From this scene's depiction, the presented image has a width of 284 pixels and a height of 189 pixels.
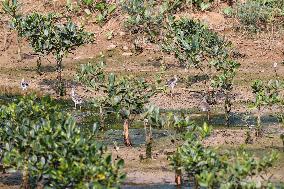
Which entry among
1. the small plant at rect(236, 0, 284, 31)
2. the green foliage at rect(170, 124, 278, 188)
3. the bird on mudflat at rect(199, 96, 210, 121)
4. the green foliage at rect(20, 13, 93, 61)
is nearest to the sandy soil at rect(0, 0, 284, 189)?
the bird on mudflat at rect(199, 96, 210, 121)

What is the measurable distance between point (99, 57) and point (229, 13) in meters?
16.9

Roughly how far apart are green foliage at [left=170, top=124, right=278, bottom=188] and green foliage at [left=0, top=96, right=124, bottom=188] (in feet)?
11.0

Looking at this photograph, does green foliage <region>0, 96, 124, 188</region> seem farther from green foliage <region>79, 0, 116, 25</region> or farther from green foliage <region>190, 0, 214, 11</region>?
green foliage <region>190, 0, 214, 11</region>

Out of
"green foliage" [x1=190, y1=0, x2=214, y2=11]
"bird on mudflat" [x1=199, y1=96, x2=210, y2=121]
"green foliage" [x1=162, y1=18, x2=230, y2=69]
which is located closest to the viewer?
"bird on mudflat" [x1=199, y1=96, x2=210, y2=121]

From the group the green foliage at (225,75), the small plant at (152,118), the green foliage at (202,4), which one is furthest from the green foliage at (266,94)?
the green foliage at (202,4)

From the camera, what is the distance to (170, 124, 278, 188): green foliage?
22312 mm

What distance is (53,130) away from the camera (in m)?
24.7

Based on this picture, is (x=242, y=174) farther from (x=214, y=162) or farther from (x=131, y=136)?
(x=131, y=136)

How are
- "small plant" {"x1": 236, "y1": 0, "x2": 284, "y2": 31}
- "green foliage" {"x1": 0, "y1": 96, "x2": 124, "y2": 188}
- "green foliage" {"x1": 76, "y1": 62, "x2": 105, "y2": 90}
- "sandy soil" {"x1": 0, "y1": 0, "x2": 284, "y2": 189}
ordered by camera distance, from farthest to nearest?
1. "small plant" {"x1": 236, "y1": 0, "x2": 284, "y2": 31}
2. "green foliage" {"x1": 76, "y1": 62, "x2": 105, "y2": 90}
3. "sandy soil" {"x1": 0, "y1": 0, "x2": 284, "y2": 189}
4. "green foliage" {"x1": 0, "y1": 96, "x2": 124, "y2": 188}

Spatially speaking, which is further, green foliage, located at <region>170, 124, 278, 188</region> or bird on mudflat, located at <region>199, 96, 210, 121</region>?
bird on mudflat, located at <region>199, 96, 210, 121</region>

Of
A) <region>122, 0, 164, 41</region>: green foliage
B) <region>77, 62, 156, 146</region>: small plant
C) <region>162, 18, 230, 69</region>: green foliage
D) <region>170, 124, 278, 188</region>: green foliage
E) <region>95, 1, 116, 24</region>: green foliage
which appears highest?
<region>95, 1, 116, 24</region>: green foliage

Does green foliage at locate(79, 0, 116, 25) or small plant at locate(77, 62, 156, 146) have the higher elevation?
green foliage at locate(79, 0, 116, 25)

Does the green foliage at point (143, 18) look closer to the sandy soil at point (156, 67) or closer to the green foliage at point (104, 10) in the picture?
the sandy soil at point (156, 67)

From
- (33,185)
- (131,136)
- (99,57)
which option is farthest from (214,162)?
(99,57)
